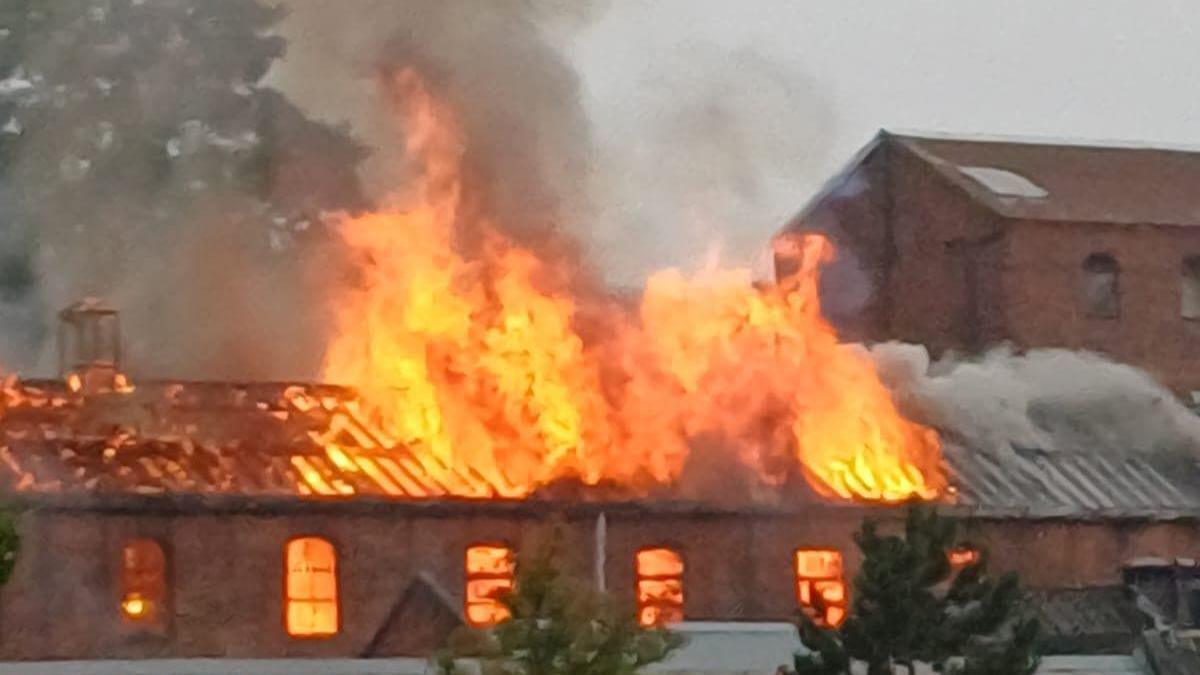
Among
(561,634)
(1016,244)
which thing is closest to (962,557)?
(1016,244)

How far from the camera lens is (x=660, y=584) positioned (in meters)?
34.9

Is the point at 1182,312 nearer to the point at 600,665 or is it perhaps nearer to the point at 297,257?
the point at 297,257

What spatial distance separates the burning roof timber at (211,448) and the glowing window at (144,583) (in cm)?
82

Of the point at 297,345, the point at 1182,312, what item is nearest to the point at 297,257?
the point at 297,345

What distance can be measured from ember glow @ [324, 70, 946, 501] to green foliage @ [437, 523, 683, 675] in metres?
9.06

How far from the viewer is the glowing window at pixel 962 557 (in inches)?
1178

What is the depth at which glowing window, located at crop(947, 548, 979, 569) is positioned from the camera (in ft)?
98.2

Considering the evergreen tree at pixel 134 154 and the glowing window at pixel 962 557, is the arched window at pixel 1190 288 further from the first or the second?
the evergreen tree at pixel 134 154

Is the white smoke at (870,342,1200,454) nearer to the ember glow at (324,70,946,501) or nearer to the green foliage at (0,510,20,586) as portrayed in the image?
the ember glow at (324,70,946,501)

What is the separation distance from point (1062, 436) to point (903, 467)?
4167 millimetres

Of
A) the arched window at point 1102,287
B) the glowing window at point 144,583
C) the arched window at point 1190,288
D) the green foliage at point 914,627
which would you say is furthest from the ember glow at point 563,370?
the arched window at point 1190,288

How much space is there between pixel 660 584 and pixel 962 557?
4.40m

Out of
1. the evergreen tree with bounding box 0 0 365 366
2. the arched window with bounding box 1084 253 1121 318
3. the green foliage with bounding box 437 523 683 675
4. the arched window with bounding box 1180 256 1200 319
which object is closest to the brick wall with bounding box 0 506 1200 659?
the green foliage with bounding box 437 523 683 675

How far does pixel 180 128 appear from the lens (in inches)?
1718
